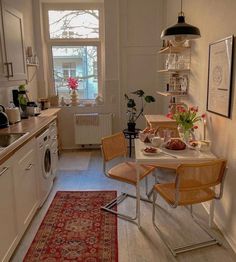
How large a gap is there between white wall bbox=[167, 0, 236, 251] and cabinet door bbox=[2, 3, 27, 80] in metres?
2.15

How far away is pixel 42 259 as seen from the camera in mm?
2219

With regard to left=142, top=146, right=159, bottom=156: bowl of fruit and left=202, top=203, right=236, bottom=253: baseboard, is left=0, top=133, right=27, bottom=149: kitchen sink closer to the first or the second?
left=142, top=146, right=159, bottom=156: bowl of fruit

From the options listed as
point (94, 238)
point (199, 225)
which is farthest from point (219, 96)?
point (94, 238)

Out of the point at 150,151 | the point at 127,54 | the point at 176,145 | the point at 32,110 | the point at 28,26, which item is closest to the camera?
the point at 150,151

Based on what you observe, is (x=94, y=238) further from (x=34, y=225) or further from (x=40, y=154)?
(x=40, y=154)

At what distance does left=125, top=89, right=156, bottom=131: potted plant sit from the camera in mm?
4773

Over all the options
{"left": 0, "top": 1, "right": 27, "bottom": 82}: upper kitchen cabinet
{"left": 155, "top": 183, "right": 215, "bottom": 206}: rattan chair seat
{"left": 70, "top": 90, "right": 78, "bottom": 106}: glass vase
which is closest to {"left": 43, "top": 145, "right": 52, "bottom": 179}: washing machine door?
{"left": 0, "top": 1, "right": 27, "bottom": 82}: upper kitchen cabinet

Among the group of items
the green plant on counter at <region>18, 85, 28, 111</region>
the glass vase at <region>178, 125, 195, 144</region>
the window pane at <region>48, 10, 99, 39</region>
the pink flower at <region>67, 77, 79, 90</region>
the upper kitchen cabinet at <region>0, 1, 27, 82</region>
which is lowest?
the glass vase at <region>178, 125, 195, 144</region>

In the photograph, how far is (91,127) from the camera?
16.9 feet

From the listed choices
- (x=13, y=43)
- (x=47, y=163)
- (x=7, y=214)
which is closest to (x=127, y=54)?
(x=13, y=43)

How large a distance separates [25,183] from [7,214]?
47 cm

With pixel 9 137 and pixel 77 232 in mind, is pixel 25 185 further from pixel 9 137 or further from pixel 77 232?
pixel 77 232

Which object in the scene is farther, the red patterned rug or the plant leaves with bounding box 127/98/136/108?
the plant leaves with bounding box 127/98/136/108

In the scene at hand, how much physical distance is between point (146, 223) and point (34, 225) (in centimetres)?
111
